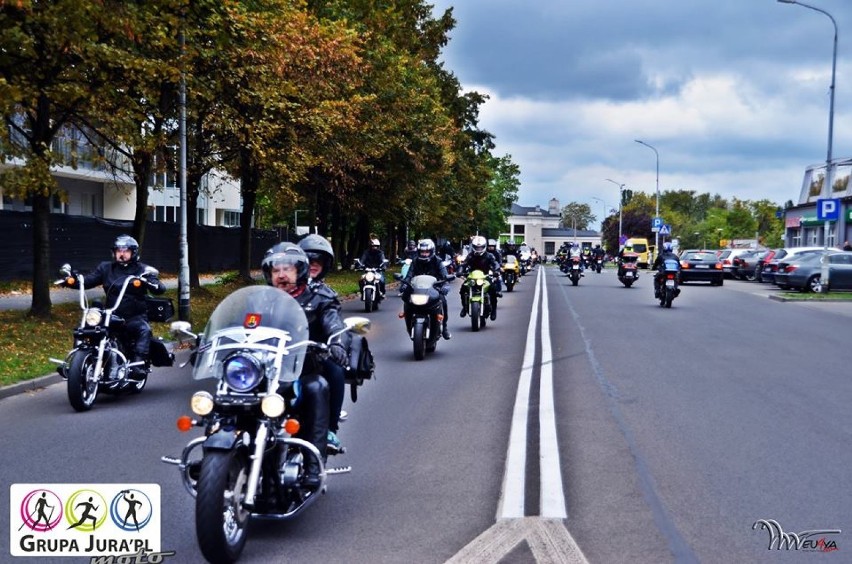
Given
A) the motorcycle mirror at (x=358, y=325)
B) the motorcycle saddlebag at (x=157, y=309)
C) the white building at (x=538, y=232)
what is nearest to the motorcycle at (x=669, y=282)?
the motorcycle saddlebag at (x=157, y=309)

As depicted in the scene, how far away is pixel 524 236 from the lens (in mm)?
180750

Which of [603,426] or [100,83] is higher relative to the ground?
[100,83]

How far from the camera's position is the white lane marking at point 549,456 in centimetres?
562

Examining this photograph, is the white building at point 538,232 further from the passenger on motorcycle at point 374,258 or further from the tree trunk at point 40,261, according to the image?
the tree trunk at point 40,261

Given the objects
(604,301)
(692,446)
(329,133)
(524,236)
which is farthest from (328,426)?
(524,236)

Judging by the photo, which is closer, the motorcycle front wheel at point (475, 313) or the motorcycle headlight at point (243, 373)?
the motorcycle headlight at point (243, 373)

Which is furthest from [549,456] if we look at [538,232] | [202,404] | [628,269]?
[538,232]

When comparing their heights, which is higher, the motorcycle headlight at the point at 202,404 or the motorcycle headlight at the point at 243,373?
the motorcycle headlight at the point at 243,373

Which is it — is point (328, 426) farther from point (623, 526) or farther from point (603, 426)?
point (603, 426)

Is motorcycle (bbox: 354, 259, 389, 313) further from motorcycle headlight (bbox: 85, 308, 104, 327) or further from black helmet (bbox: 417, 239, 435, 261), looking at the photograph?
motorcycle headlight (bbox: 85, 308, 104, 327)

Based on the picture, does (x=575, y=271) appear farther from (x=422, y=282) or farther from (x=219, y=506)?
(x=219, y=506)

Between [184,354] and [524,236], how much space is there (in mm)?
168310

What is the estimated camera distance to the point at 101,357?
9.46 m

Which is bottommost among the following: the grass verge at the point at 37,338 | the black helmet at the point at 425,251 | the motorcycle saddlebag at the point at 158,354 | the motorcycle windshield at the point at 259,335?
the grass verge at the point at 37,338
